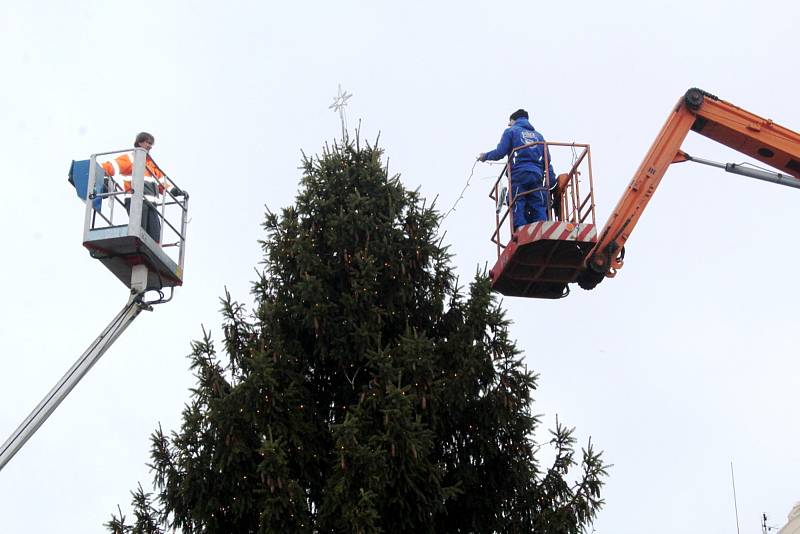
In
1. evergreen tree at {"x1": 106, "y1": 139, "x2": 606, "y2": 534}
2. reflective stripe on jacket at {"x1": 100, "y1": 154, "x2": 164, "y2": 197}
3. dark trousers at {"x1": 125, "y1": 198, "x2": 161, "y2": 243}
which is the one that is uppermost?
reflective stripe on jacket at {"x1": 100, "y1": 154, "x2": 164, "y2": 197}

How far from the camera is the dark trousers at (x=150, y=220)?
1431 centimetres

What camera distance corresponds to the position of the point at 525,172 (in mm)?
17438

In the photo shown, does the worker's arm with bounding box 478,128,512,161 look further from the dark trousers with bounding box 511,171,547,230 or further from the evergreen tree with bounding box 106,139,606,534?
the evergreen tree with bounding box 106,139,606,534

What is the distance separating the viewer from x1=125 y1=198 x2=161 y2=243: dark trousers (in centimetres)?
1431

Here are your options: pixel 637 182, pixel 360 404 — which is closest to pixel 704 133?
pixel 637 182

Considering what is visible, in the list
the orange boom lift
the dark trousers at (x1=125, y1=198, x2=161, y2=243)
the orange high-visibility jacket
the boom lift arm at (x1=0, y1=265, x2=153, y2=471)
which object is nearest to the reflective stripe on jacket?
the orange high-visibility jacket

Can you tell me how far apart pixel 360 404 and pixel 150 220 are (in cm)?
392

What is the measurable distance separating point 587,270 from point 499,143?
7.59 feet

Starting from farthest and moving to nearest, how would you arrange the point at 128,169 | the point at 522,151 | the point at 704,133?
the point at 704,133
the point at 522,151
the point at 128,169

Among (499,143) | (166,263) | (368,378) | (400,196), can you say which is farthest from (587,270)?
(166,263)

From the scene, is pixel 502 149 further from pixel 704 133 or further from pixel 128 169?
pixel 128 169

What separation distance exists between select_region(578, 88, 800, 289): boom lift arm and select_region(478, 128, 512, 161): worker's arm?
1828 mm

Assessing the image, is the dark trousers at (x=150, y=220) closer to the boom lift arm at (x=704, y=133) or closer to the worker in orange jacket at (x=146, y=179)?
the worker in orange jacket at (x=146, y=179)

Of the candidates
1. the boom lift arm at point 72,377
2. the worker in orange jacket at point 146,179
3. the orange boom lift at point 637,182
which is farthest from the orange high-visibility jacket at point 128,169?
the orange boom lift at point 637,182
